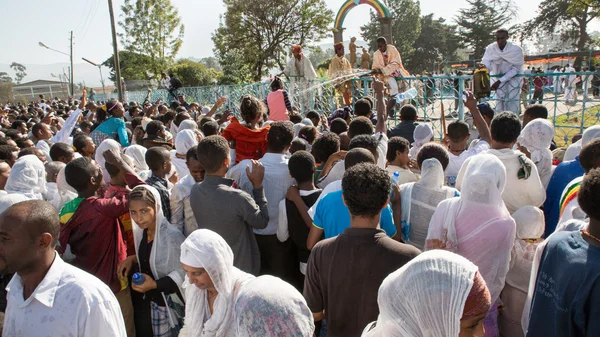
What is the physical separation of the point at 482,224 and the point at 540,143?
66.6 inches

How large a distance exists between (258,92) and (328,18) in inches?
626

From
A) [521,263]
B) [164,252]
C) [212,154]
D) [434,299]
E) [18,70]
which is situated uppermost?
[18,70]

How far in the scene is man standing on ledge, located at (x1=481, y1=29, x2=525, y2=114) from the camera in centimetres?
778

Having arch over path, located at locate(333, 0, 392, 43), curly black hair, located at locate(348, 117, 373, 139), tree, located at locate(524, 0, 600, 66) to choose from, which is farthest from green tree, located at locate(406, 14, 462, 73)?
curly black hair, located at locate(348, 117, 373, 139)

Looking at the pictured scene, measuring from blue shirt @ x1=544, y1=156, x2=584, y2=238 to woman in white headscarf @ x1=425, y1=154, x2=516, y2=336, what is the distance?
103cm

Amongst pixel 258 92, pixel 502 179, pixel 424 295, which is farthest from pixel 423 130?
pixel 258 92

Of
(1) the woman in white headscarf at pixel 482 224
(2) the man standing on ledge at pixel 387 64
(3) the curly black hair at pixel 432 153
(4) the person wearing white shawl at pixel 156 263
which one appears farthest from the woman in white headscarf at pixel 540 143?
(2) the man standing on ledge at pixel 387 64

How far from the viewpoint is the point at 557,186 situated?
11.0 ft

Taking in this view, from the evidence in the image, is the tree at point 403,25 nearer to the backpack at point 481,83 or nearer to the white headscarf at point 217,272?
the backpack at point 481,83

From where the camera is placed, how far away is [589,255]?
5.92 feet

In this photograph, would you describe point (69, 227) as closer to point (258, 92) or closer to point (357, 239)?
point (357, 239)

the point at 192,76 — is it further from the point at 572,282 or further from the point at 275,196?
the point at 572,282

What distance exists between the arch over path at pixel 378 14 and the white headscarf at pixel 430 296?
53.2 feet

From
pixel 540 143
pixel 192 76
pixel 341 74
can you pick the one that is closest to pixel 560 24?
pixel 192 76
